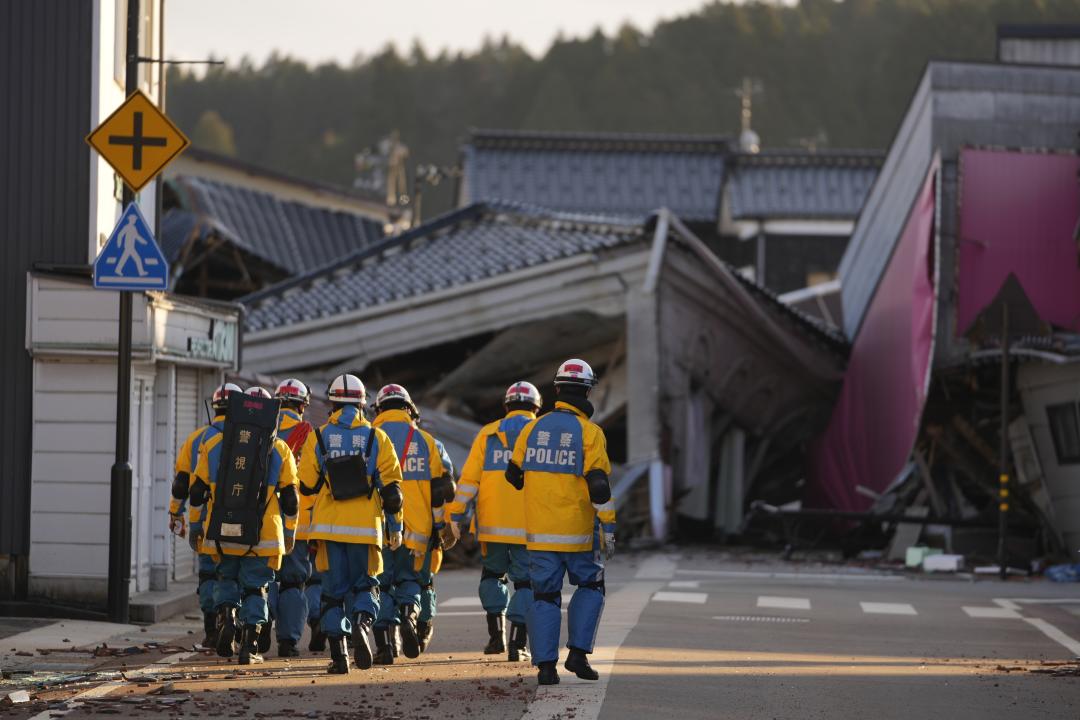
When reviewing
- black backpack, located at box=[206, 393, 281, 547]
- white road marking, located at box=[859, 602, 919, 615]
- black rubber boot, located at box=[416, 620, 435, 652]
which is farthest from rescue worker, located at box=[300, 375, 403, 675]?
white road marking, located at box=[859, 602, 919, 615]

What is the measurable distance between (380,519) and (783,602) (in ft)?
23.0

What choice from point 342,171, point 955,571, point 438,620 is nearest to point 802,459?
point 955,571

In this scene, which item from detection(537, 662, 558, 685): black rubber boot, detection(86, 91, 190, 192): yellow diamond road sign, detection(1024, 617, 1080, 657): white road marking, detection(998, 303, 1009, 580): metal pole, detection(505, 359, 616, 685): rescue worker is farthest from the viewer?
detection(998, 303, 1009, 580): metal pole

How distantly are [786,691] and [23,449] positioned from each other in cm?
747

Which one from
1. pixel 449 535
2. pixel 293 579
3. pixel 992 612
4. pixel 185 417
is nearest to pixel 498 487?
pixel 449 535

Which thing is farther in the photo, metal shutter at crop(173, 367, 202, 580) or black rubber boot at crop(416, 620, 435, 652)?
metal shutter at crop(173, 367, 202, 580)

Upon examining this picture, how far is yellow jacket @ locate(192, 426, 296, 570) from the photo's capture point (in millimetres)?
11594

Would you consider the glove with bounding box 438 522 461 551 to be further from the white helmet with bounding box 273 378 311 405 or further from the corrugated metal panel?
the corrugated metal panel

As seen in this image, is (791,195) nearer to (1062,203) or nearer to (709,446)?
(709,446)

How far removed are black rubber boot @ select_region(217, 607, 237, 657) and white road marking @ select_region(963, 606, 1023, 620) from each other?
7781mm

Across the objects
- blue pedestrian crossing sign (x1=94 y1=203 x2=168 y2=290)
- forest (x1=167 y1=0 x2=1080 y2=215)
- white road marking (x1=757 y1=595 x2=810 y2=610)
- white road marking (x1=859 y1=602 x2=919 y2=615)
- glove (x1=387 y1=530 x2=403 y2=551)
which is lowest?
white road marking (x1=859 y1=602 x2=919 y2=615)

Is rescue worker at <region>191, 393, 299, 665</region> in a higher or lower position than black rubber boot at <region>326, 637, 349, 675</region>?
higher

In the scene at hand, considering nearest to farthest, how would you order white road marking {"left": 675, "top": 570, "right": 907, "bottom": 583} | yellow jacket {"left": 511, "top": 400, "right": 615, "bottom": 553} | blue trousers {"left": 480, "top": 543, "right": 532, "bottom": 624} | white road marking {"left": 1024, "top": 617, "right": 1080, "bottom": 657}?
1. yellow jacket {"left": 511, "top": 400, "right": 615, "bottom": 553}
2. blue trousers {"left": 480, "top": 543, "right": 532, "bottom": 624}
3. white road marking {"left": 1024, "top": 617, "right": 1080, "bottom": 657}
4. white road marking {"left": 675, "top": 570, "right": 907, "bottom": 583}

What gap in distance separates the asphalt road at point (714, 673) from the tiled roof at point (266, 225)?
2264 cm
